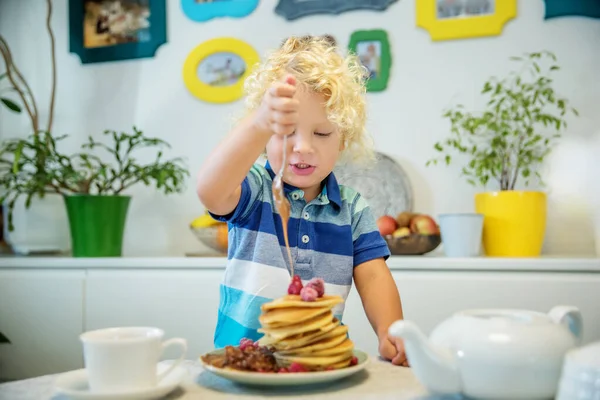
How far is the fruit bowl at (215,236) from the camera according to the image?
2.11 meters

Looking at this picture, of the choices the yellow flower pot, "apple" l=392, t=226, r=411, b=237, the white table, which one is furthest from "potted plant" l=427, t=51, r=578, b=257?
the white table

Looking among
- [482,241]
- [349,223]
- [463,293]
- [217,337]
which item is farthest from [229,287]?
[482,241]

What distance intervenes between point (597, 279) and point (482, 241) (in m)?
0.40

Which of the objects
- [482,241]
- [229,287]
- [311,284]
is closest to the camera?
[311,284]

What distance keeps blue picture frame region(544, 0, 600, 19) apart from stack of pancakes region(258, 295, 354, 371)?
183 cm

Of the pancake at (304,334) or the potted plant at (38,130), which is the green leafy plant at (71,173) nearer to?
the potted plant at (38,130)

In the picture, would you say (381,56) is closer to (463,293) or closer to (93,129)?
(463,293)

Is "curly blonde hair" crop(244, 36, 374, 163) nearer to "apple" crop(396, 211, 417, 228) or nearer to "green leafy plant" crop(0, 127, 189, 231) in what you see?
"apple" crop(396, 211, 417, 228)

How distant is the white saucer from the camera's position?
648 millimetres

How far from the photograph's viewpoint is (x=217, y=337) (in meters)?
1.23

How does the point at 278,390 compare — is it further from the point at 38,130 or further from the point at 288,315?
the point at 38,130

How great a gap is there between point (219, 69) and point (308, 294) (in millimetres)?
1904

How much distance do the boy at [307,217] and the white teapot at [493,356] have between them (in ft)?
1.55

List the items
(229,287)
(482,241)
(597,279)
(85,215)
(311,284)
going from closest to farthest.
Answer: (311,284), (229,287), (597,279), (482,241), (85,215)
